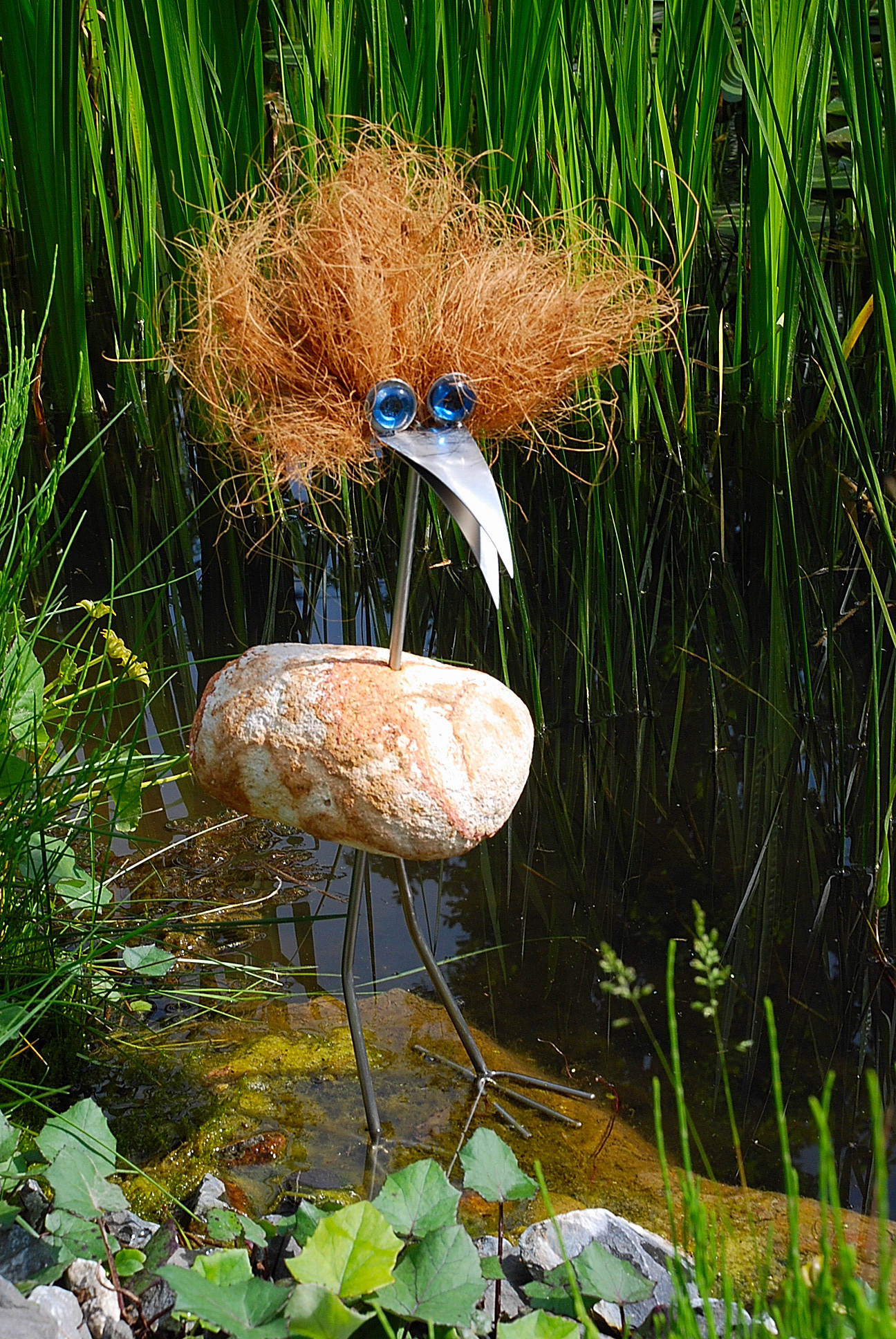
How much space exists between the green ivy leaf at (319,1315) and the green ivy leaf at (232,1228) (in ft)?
0.63

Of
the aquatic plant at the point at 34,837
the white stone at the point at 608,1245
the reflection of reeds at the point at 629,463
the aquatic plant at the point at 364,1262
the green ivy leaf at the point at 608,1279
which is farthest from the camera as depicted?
the reflection of reeds at the point at 629,463

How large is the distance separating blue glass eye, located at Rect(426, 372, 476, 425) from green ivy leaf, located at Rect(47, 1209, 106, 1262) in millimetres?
754

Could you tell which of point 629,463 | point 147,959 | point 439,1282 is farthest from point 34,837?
point 629,463

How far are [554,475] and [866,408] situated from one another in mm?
816

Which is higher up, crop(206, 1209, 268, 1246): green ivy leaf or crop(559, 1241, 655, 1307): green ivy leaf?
crop(559, 1241, 655, 1307): green ivy leaf

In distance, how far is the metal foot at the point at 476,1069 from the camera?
121cm

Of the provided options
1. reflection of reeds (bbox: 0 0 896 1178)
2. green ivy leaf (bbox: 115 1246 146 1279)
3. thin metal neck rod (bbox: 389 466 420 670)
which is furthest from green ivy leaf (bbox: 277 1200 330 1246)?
reflection of reeds (bbox: 0 0 896 1178)

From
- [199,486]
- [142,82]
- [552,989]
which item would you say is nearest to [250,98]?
[142,82]

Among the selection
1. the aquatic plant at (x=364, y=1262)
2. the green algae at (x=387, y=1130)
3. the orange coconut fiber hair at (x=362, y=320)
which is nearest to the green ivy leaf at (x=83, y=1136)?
the aquatic plant at (x=364, y=1262)

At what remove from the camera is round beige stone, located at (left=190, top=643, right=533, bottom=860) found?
39.5 inches

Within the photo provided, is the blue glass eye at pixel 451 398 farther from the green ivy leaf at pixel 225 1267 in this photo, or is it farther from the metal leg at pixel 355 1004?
the green ivy leaf at pixel 225 1267

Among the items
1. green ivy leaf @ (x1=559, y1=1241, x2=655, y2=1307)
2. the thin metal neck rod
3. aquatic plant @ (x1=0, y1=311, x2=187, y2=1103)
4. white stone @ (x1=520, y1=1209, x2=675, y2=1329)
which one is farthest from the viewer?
aquatic plant @ (x1=0, y1=311, x2=187, y2=1103)

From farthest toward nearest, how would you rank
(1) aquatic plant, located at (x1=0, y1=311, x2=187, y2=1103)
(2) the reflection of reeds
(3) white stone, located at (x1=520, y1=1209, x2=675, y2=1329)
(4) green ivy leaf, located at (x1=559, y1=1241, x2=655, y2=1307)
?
(2) the reflection of reeds < (1) aquatic plant, located at (x1=0, y1=311, x2=187, y2=1103) < (3) white stone, located at (x1=520, y1=1209, x2=675, y2=1329) < (4) green ivy leaf, located at (x1=559, y1=1241, x2=655, y2=1307)

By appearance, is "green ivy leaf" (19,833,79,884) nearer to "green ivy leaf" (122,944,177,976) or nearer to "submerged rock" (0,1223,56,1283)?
"green ivy leaf" (122,944,177,976)
